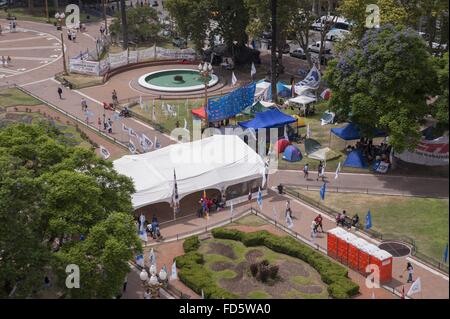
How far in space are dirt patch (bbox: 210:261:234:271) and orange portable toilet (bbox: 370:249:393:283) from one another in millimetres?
7769

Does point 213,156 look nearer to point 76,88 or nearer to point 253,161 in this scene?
point 253,161

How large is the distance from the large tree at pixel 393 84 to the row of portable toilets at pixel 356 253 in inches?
425

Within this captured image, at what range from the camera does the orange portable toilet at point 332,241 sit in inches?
1480

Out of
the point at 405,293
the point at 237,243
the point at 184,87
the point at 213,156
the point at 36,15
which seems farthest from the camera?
the point at 36,15

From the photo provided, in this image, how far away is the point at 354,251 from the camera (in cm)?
3625

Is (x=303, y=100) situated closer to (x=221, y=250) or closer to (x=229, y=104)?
(x=229, y=104)

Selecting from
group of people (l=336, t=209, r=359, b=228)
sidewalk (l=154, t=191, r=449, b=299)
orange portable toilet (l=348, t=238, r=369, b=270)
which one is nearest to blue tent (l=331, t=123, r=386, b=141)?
sidewalk (l=154, t=191, r=449, b=299)

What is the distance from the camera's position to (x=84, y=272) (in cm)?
2980

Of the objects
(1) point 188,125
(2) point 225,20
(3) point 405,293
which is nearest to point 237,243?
(3) point 405,293

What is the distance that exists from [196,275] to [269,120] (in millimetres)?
20500

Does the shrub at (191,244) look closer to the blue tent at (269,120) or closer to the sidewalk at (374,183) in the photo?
the sidewalk at (374,183)

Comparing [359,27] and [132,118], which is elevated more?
[359,27]

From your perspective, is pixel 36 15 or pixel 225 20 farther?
pixel 36 15

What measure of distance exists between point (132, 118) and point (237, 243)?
2479cm
